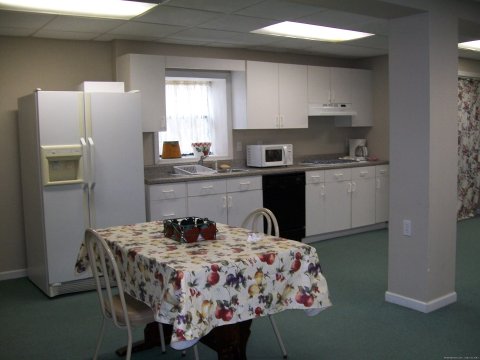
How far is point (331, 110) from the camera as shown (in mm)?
6562

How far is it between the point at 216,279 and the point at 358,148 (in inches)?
204

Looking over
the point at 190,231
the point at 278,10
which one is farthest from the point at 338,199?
the point at 190,231

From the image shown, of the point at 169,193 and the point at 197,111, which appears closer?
the point at 169,193

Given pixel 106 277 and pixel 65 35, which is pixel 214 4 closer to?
Answer: pixel 65 35

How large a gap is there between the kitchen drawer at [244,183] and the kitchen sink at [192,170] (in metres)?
0.25

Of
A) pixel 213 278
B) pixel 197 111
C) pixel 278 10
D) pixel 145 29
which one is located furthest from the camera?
pixel 197 111

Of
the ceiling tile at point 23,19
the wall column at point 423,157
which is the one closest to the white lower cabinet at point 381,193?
the wall column at point 423,157

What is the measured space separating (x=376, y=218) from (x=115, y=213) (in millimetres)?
3615

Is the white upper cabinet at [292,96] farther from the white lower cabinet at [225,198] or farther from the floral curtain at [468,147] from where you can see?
the floral curtain at [468,147]

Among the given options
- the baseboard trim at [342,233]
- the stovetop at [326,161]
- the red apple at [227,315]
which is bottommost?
the baseboard trim at [342,233]

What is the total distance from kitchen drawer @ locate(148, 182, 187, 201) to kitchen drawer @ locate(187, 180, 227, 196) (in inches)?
3.0

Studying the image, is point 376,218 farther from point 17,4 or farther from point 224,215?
point 17,4

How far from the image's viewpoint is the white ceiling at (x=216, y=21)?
3768 mm

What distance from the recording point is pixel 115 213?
4.50m
